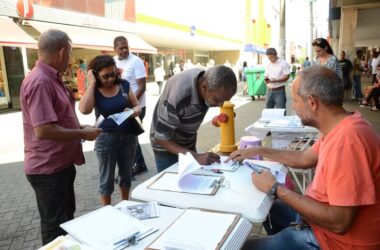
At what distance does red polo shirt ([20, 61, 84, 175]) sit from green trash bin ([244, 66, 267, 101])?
38.9 ft

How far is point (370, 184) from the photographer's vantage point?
159 cm

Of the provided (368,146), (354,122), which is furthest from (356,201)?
(354,122)

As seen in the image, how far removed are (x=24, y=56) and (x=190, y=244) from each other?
12.8m

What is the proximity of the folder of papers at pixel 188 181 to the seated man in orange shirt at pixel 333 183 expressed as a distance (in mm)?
262

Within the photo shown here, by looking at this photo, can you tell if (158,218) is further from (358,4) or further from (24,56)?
(358,4)

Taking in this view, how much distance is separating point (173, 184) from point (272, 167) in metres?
0.75

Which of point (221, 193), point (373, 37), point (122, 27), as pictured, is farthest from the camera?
point (373, 37)

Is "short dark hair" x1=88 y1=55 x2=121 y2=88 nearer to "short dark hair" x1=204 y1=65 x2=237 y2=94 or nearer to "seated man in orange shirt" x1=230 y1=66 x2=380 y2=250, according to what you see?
"short dark hair" x1=204 y1=65 x2=237 y2=94

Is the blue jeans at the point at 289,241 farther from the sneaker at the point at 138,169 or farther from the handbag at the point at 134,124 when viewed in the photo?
the sneaker at the point at 138,169

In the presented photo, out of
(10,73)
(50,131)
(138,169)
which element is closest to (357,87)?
(138,169)

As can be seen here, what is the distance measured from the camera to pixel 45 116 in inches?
89.3

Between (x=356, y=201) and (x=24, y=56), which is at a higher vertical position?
(x=24, y=56)

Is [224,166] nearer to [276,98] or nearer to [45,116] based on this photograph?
[45,116]

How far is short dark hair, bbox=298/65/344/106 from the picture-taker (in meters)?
1.81
